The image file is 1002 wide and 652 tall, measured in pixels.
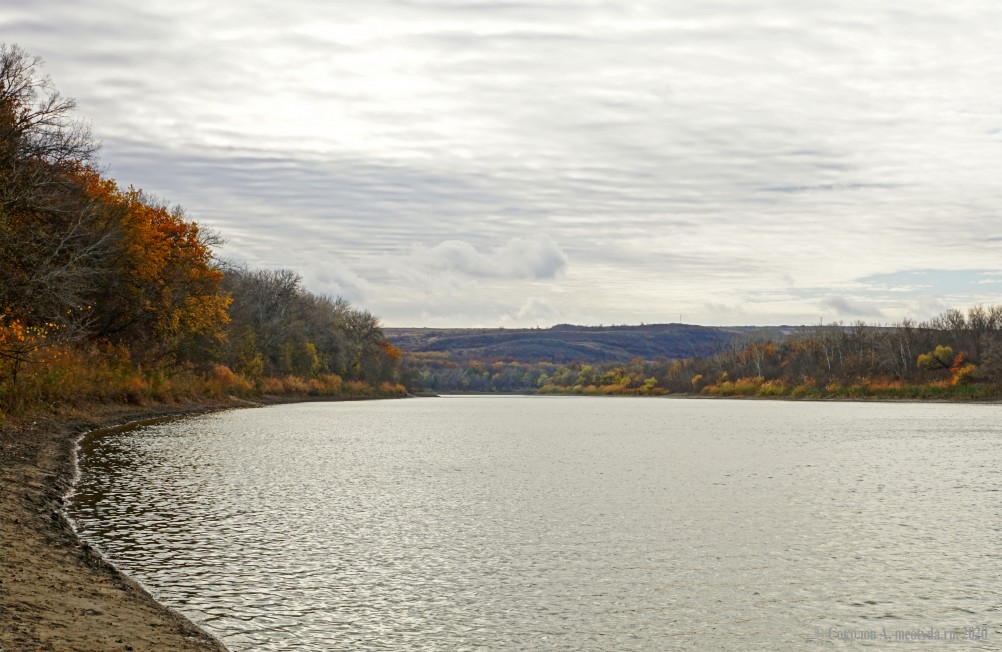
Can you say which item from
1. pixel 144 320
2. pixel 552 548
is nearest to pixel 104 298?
pixel 144 320

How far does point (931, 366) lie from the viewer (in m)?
146

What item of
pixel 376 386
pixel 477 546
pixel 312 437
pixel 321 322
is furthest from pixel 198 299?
pixel 376 386

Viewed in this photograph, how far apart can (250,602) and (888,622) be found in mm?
8989

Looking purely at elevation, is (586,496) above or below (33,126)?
below

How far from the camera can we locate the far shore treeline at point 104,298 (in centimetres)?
3475

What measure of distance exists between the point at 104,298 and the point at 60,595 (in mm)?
50466

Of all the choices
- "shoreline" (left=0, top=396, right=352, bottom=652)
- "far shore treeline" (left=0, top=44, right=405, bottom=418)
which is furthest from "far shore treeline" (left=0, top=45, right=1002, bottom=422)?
"shoreline" (left=0, top=396, right=352, bottom=652)

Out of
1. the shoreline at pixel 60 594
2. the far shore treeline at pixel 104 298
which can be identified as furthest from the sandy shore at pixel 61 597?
the far shore treeline at pixel 104 298

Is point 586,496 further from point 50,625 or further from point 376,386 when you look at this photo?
point 376,386

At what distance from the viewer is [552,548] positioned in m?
17.9

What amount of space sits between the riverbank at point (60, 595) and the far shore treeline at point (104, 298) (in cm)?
1295

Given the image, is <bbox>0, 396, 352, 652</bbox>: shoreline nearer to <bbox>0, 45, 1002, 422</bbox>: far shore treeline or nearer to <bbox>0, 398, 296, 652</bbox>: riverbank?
<bbox>0, 398, 296, 652</bbox>: riverbank

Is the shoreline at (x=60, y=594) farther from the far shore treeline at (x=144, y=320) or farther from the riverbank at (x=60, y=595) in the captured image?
the far shore treeline at (x=144, y=320)

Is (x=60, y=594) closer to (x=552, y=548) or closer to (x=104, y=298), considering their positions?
(x=552, y=548)
